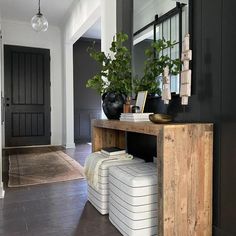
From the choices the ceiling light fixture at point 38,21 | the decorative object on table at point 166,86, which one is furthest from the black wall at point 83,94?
the decorative object on table at point 166,86

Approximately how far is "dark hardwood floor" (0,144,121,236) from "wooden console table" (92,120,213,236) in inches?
19.0

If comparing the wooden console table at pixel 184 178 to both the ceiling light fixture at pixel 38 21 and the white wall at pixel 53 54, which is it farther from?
the white wall at pixel 53 54

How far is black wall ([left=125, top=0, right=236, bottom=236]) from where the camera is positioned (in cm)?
146

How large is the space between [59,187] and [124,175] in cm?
133

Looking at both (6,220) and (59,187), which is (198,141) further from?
(59,187)

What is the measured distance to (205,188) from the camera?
Result: 1.55 m

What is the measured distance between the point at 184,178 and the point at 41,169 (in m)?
2.62

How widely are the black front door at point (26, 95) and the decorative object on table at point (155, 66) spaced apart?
13.2ft

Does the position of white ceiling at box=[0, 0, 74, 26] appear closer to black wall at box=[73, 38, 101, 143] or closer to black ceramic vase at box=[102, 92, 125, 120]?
black wall at box=[73, 38, 101, 143]

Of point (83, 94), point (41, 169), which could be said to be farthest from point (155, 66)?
point (83, 94)

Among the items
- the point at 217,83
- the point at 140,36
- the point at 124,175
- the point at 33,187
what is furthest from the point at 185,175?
the point at 33,187

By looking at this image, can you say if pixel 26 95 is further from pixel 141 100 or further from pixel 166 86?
pixel 166 86

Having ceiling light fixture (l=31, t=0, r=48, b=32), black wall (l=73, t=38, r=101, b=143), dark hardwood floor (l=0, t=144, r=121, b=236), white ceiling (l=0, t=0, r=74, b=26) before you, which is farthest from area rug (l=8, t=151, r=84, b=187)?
white ceiling (l=0, t=0, r=74, b=26)

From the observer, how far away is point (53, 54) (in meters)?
6.06
